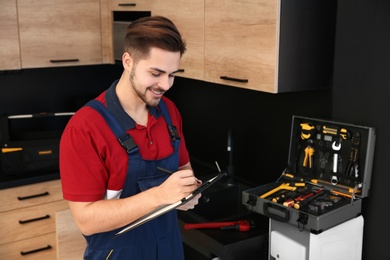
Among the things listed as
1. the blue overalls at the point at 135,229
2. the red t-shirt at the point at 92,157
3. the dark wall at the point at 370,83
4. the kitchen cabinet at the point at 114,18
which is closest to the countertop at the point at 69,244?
the blue overalls at the point at 135,229

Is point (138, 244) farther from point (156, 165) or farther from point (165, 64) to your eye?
point (165, 64)

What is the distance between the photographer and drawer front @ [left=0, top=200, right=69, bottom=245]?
289 cm

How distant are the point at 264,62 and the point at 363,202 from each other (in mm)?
681

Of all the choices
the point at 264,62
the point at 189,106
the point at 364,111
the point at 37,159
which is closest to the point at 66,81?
the point at 37,159

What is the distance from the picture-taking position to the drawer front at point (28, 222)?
2.89m

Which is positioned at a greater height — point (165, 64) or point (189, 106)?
point (165, 64)

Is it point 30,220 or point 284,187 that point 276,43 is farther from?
point 30,220

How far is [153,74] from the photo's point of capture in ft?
4.99

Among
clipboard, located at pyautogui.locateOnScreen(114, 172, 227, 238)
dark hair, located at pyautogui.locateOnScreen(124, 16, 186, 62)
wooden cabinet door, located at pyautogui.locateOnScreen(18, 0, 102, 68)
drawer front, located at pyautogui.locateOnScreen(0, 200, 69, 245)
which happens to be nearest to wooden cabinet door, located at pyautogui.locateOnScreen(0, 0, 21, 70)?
wooden cabinet door, located at pyautogui.locateOnScreen(18, 0, 102, 68)

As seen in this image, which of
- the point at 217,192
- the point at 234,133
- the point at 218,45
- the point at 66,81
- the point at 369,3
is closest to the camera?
the point at 369,3

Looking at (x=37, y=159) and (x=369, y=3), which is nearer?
(x=369, y=3)

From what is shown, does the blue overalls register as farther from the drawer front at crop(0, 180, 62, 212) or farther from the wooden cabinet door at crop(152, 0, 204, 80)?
the drawer front at crop(0, 180, 62, 212)

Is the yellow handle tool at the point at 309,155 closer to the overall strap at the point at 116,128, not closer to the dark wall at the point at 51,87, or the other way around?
the overall strap at the point at 116,128

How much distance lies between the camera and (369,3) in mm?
1872
